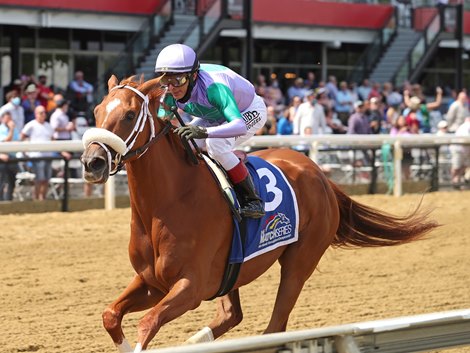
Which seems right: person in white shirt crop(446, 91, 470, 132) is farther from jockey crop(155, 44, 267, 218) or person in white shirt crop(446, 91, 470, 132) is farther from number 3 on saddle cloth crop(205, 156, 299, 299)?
jockey crop(155, 44, 267, 218)

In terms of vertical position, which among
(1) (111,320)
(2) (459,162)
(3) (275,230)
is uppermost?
(3) (275,230)

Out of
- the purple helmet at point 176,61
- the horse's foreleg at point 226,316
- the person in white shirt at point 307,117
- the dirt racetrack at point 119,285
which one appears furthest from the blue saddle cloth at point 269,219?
the person in white shirt at point 307,117

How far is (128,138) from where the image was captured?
4641 millimetres

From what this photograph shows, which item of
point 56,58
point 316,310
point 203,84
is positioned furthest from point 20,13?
point 203,84

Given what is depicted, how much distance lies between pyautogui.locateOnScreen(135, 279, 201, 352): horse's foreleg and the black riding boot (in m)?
0.63

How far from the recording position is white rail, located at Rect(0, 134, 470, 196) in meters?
11.2

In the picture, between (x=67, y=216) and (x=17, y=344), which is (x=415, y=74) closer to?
(x=67, y=216)

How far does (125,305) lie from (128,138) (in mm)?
825

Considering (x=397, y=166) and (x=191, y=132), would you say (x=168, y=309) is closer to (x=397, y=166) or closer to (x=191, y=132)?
(x=191, y=132)

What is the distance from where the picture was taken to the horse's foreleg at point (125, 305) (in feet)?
15.8

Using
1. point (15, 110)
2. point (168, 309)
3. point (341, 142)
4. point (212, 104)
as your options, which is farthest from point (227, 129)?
point (341, 142)

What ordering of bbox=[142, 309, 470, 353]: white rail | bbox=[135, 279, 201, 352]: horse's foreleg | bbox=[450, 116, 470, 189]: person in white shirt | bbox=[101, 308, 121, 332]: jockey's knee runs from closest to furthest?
bbox=[142, 309, 470, 353]: white rail
bbox=[135, 279, 201, 352]: horse's foreleg
bbox=[101, 308, 121, 332]: jockey's knee
bbox=[450, 116, 470, 189]: person in white shirt

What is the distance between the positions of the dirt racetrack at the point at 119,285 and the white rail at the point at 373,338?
5.79 ft

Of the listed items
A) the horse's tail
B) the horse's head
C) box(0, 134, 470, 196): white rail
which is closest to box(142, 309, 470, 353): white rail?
the horse's head
